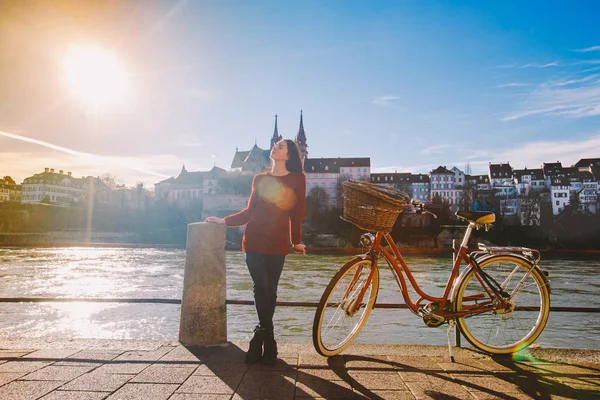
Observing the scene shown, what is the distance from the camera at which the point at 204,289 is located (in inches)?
148

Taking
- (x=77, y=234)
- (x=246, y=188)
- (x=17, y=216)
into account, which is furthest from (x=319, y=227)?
(x=17, y=216)

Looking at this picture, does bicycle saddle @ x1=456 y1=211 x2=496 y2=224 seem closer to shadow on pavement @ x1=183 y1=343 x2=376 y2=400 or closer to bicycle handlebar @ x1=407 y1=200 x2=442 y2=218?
bicycle handlebar @ x1=407 y1=200 x2=442 y2=218

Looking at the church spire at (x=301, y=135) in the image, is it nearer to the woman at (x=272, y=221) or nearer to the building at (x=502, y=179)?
the building at (x=502, y=179)

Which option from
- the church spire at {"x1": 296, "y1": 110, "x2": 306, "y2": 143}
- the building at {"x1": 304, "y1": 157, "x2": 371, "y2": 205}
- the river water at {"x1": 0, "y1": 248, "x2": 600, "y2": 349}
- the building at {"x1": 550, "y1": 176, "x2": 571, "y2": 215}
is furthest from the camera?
the church spire at {"x1": 296, "y1": 110, "x2": 306, "y2": 143}

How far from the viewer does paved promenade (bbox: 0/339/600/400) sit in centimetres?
261

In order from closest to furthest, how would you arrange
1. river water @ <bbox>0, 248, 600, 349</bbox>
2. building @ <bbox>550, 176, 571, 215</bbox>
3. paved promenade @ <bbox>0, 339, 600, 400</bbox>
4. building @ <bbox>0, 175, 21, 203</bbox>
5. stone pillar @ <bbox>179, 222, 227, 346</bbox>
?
paved promenade @ <bbox>0, 339, 600, 400</bbox> < stone pillar @ <bbox>179, 222, 227, 346</bbox> < river water @ <bbox>0, 248, 600, 349</bbox> < building @ <bbox>550, 176, 571, 215</bbox> < building @ <bbox>0, 175, 21, 203</bbox>

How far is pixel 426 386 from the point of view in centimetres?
275

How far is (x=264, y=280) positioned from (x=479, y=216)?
1764 millimetres

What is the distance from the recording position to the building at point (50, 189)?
108 metres

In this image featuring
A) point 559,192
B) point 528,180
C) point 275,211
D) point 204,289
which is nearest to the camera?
point 275,211

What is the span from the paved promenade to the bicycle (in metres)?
0.21

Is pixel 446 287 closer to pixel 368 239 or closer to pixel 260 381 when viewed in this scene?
pixel 368 239

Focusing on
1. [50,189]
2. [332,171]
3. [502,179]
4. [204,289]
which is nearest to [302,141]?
[332,171]

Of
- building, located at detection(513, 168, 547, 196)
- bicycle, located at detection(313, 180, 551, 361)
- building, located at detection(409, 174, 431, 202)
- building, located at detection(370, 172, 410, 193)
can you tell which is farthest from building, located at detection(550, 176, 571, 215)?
bicycle, located at detection(313, 180, 551, 361)
